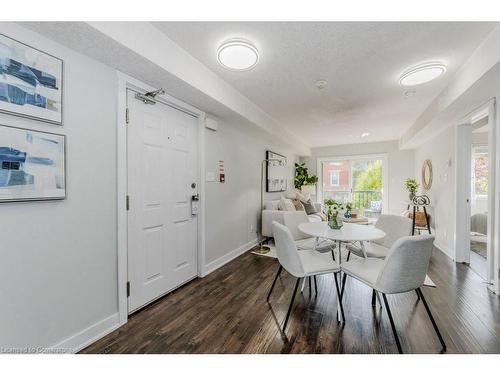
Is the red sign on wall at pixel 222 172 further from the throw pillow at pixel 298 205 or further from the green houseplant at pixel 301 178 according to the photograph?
the green houseplant at pixel 301 178

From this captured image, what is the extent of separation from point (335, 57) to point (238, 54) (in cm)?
92

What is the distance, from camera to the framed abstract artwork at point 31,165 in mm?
1219

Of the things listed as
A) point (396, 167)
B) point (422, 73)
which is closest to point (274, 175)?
point (422, 73)

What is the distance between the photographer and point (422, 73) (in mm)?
2240

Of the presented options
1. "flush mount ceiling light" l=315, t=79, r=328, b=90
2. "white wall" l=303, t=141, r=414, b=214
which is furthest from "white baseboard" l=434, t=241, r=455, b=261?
"flush mount ceiling light" l=315, t=79, r=328, b=90

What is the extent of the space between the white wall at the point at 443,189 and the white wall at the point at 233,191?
3.05 meters

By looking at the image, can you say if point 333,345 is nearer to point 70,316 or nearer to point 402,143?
point 70,316

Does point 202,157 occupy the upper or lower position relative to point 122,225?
upper

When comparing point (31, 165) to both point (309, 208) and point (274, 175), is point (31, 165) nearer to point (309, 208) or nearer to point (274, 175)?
point (274, 175)

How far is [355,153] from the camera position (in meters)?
6.48

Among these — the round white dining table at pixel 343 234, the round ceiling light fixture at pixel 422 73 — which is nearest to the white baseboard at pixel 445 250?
the round white dining table at pixel 343 234

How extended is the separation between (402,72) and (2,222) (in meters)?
3.52


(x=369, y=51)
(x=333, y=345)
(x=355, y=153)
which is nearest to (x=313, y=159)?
(x=355, y=153)

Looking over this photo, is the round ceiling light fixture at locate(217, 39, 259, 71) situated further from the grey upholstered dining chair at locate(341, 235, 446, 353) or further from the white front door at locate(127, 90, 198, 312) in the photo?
the grey upholstered dining chair at locate(341, 235, 446, 353)
